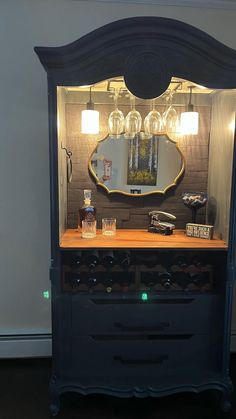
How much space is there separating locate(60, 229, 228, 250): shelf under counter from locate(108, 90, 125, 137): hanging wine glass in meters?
0.64

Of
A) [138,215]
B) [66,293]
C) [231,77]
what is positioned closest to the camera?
[231,77]

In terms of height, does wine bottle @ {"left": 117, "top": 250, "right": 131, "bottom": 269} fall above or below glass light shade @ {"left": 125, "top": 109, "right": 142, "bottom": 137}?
below

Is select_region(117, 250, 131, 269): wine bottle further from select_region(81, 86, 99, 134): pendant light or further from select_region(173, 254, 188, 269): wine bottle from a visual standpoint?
select_region(81, 86, 99, 134): pendant light

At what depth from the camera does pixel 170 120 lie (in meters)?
2.08

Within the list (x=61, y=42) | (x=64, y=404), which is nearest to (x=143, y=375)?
(x=64, y=404)

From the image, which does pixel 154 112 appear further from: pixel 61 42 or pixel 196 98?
pixel 61 42

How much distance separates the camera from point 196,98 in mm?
2176

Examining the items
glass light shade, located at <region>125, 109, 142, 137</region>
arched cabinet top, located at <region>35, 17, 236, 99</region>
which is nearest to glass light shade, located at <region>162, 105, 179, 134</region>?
glass light shade, located at <region>125, 109, 142, 137</region>

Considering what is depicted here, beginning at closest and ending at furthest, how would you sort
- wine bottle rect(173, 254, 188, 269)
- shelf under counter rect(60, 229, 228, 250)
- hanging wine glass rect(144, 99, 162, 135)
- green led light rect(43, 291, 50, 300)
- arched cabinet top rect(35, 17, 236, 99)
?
arched cabinet top rect(35, 17, 236, 99) < shelf under counter rect(60, 229, 228, 250) < wine bottle rect(173, 254, 188, 269) < hanging wine glass rect(144, 99, 162, 135) < green led light rect(43, 291, 50, 300)

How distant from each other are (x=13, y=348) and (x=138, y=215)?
1261mm

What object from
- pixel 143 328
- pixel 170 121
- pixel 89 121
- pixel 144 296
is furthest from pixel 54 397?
pixel 170 121

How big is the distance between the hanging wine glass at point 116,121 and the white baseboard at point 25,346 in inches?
57.7

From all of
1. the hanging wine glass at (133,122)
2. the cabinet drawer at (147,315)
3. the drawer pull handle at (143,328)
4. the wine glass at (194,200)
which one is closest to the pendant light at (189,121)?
the hanging wine glass at (133,122)

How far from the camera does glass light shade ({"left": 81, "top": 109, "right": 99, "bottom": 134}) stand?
2.05m
